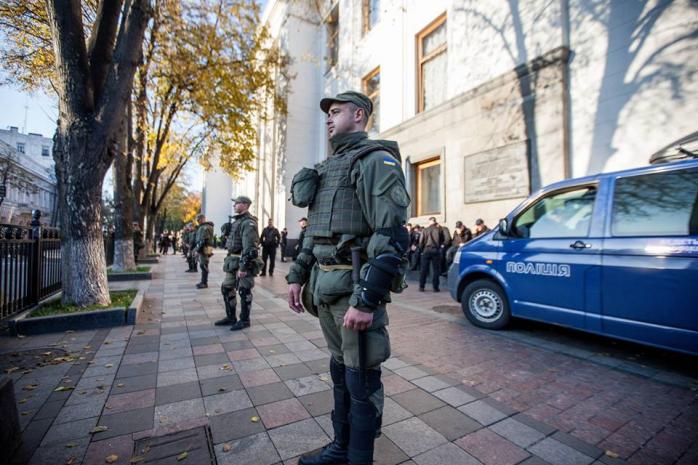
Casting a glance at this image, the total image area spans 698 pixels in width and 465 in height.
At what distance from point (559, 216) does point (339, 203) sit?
3.64m

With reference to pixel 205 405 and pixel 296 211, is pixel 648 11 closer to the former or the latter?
pixel 205 405

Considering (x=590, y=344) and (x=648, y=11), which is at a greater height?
(x=648, y=11)

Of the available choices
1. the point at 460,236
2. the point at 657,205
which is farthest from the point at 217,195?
the point at 657,205

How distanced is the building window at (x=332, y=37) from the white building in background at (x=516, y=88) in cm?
309

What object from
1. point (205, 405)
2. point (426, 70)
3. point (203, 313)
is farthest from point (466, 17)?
point (205, 405)

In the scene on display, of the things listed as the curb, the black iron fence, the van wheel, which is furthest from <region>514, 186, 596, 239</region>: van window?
the curb

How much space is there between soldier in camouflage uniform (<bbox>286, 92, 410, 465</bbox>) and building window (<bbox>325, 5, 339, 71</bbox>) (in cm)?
1858

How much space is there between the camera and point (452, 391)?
3.00m

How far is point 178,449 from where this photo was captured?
2.17m

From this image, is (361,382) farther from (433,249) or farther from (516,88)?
(516,88)

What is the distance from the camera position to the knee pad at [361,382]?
5.91ft

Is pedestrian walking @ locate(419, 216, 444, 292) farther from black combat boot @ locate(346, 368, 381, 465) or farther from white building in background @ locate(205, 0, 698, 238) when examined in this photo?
black combat boot @ locate(346, 368, 381, 465)

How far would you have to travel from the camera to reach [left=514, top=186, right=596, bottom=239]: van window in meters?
4.04

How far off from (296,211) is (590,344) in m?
16.8
